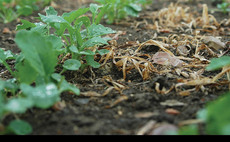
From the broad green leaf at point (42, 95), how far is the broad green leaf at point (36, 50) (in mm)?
143

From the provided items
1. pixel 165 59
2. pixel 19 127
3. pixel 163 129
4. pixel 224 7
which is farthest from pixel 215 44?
pixel 19 127

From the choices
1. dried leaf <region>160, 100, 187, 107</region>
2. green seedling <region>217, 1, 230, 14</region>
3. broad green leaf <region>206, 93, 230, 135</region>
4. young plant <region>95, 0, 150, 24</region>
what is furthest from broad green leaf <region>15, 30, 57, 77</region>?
green seedling <region>217, 1, 230, 14</region>

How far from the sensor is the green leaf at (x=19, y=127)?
1.02 metres

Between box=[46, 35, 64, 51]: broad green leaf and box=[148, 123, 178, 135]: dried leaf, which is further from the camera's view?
box=[46, 35, 64, 51]: broad green leaf

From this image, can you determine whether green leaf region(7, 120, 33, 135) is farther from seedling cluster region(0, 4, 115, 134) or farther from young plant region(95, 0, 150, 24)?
young plant region(95, 0, 150, 24)

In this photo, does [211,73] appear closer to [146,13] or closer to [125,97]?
[125,97]

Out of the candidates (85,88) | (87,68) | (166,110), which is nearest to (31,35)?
(85,88)

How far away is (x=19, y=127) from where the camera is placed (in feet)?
3.39

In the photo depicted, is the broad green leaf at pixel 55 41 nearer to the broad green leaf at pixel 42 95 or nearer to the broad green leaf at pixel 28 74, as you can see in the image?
the broad green leaf at pixel 28 74

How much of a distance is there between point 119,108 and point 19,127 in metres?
0.49

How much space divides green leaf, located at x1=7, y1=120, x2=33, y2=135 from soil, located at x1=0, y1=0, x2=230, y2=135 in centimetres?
4

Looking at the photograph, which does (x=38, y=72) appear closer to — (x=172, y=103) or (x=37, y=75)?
(x=37, y=75)

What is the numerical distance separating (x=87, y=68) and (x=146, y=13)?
1990mm

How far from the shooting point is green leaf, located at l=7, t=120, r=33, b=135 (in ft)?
3.36
